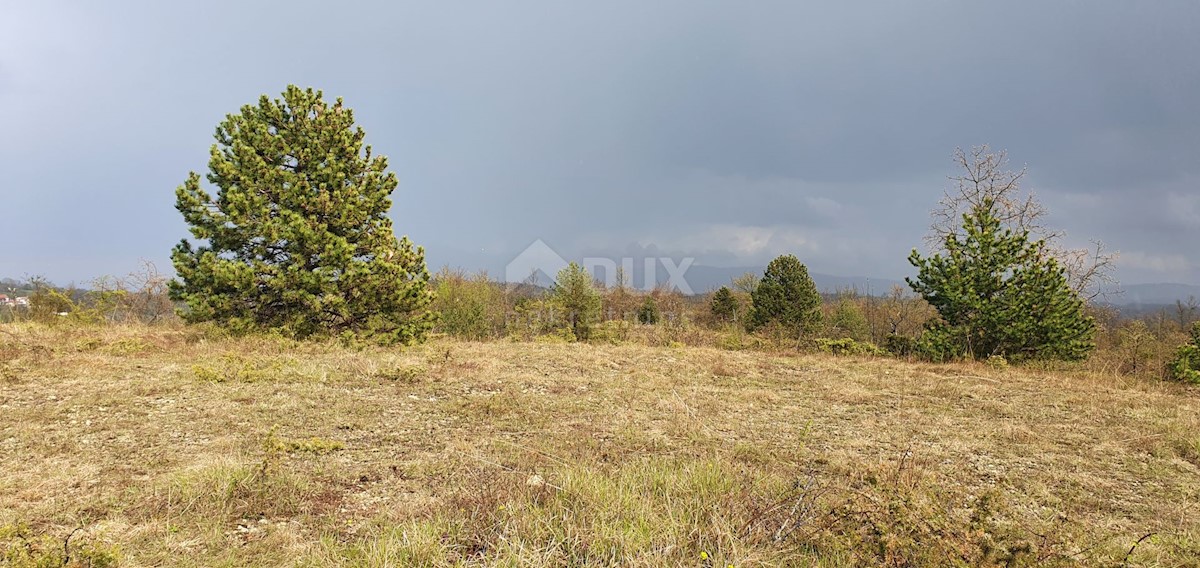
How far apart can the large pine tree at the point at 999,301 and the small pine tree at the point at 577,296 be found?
39.5ft

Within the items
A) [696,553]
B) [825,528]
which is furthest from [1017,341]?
[696,553]

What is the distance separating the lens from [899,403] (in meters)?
7.55

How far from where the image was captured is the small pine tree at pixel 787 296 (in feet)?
80.4

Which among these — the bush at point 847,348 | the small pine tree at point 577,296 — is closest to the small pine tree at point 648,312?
the small pine tree at point 577,296

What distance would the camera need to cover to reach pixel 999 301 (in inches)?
477

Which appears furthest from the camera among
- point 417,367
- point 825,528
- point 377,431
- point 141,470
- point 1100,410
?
point 417,367

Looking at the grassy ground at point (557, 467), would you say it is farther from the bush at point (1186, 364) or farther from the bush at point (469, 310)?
the bush at point (469, 310)

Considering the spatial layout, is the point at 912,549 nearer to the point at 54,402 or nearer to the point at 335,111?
the point at 54,402

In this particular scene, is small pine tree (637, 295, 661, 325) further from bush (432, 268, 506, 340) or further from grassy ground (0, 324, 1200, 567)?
grassy ground (0, 324, 1200, 567)

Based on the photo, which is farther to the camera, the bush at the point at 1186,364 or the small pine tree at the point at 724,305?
the small pine tree at the point at 724,305

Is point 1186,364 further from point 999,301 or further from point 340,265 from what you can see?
point 340,265

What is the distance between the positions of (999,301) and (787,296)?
41.9ft

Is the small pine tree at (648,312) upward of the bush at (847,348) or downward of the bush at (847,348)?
upward

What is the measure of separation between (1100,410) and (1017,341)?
5.85 m
